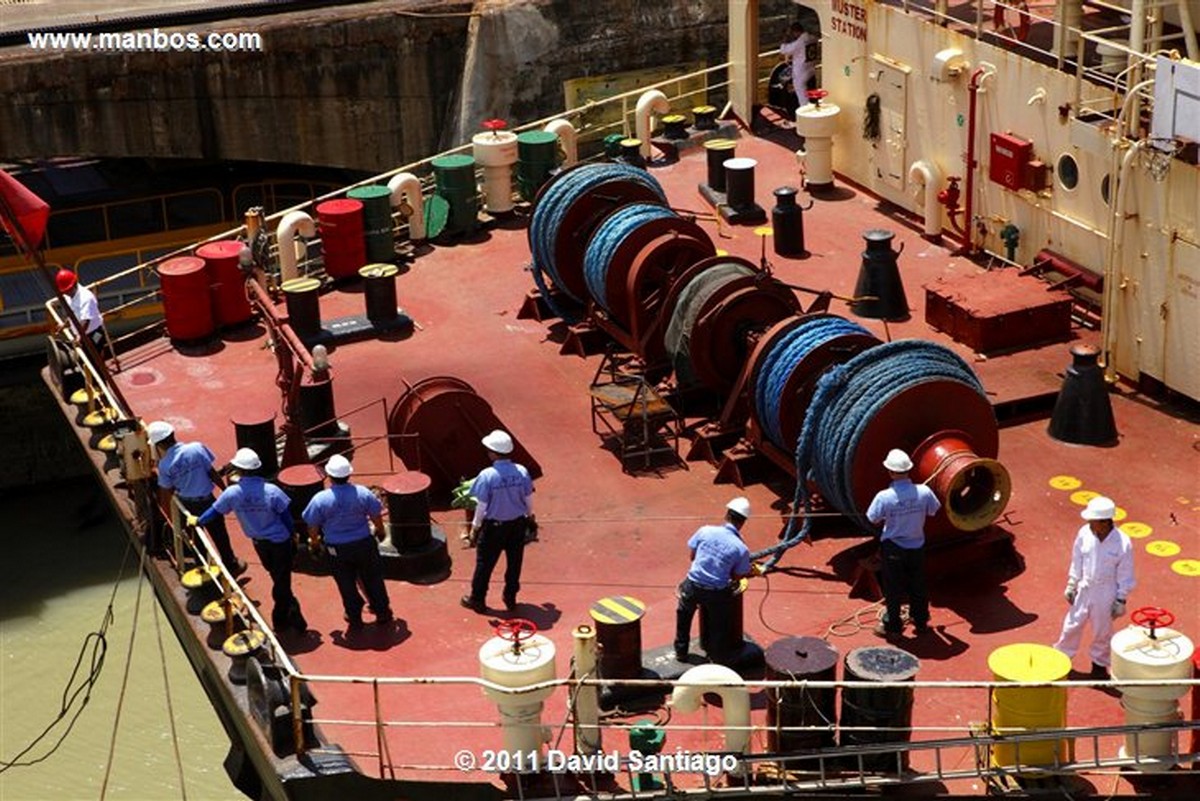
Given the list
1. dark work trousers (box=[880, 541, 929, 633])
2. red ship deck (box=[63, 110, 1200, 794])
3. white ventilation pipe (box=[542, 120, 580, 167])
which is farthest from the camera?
white ventilation pipe (box=[542, 120, 580, 167])

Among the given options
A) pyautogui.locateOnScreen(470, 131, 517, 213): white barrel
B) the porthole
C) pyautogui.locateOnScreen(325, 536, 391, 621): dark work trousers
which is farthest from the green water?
the porthole

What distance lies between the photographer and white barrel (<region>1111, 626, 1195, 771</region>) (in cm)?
1105

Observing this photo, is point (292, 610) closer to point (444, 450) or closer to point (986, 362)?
point (444, 450)

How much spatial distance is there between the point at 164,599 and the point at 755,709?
505 cm

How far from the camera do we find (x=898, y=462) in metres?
12.7

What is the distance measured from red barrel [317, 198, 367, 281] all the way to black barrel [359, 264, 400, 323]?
102cm

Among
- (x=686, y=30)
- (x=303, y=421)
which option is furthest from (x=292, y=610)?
(x=686, y=30)

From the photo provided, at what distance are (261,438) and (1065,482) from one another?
20.9 ft

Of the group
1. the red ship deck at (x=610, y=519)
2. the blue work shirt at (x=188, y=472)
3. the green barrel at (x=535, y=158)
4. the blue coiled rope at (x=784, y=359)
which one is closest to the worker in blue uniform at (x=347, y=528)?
the red ship deck at (x=610, y=519)

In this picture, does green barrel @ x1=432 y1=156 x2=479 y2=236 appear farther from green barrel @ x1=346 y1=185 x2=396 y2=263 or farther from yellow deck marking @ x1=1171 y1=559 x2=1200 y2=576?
yellow deck marking @ x1=1171 y1=559 x2=1200 y2=576

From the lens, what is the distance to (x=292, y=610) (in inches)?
533

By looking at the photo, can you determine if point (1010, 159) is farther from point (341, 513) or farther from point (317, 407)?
point (341, 513)

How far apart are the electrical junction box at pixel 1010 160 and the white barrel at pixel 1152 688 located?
23.7 feet

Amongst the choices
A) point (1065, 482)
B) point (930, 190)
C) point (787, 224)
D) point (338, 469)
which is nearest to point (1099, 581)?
point (1065, 482)
